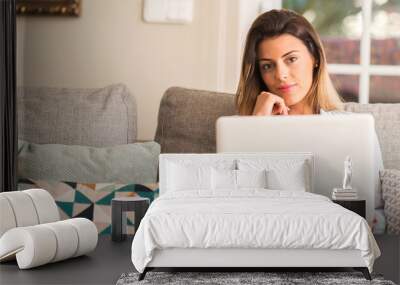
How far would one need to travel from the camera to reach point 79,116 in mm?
5836

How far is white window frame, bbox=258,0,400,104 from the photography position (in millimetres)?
5695

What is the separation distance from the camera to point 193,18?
580cm

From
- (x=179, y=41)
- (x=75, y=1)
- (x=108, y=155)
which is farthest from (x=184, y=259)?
(x=75, y=1)

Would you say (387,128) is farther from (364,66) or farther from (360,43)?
(360,43)

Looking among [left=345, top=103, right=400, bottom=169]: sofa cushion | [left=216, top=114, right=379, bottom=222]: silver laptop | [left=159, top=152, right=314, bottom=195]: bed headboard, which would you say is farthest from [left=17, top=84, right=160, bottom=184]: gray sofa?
[left=345, top=103, right=400, bottom=169]: sofa cushion

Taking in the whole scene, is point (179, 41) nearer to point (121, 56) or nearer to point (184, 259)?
point (121, 56)

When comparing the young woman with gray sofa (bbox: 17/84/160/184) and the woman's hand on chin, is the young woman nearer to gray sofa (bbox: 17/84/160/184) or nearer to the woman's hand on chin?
the woman's hand on chin

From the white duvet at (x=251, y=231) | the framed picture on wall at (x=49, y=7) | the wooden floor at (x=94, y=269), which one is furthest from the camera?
the framed picture on wall at (x=49, y=7)

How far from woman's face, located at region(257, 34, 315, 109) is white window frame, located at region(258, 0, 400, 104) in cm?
21

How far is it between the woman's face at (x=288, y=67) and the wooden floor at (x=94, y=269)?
1317mm

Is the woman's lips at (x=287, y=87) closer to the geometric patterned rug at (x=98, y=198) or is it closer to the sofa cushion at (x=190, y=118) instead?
the sofa cushion at (x=190, y=118)

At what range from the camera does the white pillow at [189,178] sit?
5117mm

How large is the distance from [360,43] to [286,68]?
591mm

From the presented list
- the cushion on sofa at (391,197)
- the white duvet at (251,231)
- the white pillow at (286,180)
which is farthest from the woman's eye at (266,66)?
the white duvet at (251,231)
